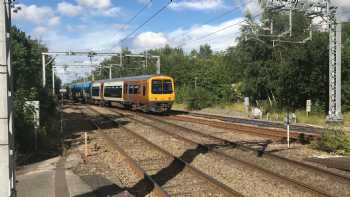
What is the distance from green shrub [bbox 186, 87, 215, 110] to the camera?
40.4 metres

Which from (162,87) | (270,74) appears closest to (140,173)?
(162,87)

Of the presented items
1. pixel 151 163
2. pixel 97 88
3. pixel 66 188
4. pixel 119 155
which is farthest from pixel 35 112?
pixel 97 88

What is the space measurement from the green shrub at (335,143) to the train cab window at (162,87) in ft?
55.3

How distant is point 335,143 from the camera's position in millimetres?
13680

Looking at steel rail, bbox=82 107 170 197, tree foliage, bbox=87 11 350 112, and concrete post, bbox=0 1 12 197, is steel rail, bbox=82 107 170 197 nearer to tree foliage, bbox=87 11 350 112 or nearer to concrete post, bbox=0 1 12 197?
concrete post, bbox=0 1 12 197

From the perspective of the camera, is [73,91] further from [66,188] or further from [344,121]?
[66,188]

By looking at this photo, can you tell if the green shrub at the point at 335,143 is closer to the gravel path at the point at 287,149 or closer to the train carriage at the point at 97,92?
the gravel path at the point at 287,149

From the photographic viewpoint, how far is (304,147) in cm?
1447

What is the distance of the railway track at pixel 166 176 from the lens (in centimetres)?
873

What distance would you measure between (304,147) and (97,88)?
123 ft

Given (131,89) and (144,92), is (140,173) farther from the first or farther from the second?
(131,89)

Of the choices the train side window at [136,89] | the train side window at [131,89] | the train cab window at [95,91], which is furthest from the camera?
the train cab window at [95,91]

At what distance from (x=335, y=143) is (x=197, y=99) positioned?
27.1 metres

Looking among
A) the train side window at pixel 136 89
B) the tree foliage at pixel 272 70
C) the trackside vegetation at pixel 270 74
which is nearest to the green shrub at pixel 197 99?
the trackside vegetation at pixel 270 74
